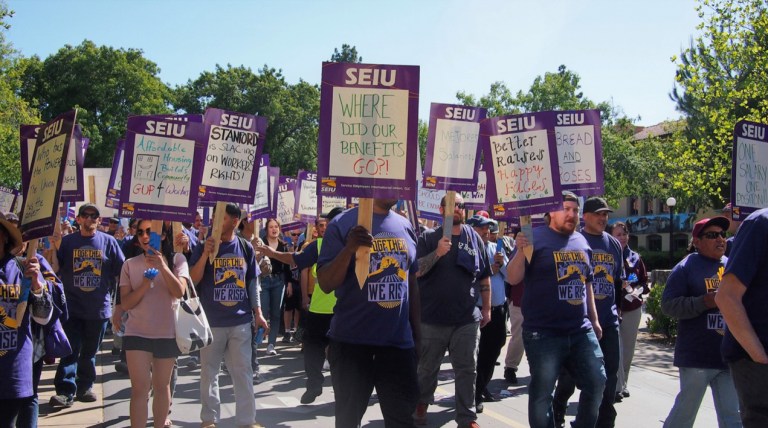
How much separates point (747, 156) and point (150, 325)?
5.56 m

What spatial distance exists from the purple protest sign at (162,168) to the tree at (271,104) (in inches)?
1604

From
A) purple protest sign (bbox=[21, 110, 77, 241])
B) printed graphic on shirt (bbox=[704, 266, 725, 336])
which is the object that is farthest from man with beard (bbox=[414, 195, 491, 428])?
purple protest sign (bbox=[21, 110, 77, 241])

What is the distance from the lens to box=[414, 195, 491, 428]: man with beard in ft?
23.9

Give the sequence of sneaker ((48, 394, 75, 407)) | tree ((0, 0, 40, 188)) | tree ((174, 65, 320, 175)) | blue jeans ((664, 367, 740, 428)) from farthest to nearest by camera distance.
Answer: tree ((174, 65, 320, 175)), tree ((0, 0, 40, 188)), sneaker ((48, 394, 75, 407)), blue jeans ((664, 367, 740, 428))

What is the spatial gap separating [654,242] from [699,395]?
5921 centimetres

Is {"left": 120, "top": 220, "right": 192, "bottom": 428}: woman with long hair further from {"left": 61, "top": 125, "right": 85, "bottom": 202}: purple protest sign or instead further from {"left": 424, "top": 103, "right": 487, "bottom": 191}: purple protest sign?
{"left": 424, "top": 103, "right": 487, "bottom": 191}: purple protest sign

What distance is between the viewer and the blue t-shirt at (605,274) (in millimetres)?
6570

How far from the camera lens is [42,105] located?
45.4 m

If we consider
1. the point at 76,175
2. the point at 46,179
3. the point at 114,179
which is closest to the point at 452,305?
the point at 46,179

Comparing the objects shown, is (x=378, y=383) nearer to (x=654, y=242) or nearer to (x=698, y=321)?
(x=698, y=321)

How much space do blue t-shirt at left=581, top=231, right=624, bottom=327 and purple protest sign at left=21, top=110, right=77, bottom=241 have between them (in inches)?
165

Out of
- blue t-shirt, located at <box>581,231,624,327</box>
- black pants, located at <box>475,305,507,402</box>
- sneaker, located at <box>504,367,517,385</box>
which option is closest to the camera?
blue t-shirt, located at <box>581,231,624,327</box>

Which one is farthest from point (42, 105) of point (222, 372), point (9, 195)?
point (222, 372)

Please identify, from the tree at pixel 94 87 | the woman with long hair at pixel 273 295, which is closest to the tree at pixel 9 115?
the tree at pixel 94 87
